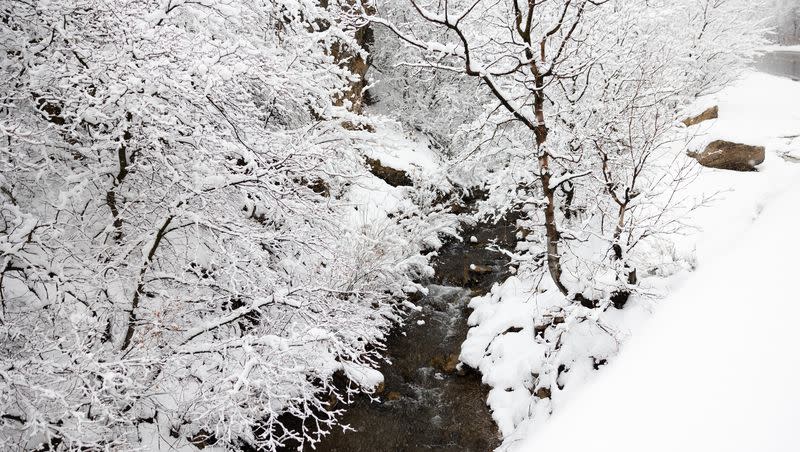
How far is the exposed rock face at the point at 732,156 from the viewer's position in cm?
730

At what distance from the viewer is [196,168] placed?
4.40m

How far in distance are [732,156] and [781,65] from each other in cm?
3778

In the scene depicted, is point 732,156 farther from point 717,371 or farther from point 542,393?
point 717,371

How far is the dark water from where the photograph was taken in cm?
2858

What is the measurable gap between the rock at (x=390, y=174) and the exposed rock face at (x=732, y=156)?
332 inches

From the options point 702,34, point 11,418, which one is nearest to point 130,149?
point 11,418

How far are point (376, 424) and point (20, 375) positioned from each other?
479 cm

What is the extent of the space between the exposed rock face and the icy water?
5.10m

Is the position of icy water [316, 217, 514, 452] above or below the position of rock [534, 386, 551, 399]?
below

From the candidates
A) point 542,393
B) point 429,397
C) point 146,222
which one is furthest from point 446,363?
point 146,222

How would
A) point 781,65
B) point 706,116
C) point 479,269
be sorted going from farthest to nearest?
1. point 781,65
2. point 479,269
3. point 706,116

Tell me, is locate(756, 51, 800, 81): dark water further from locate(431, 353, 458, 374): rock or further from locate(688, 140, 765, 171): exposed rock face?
locate(431, 353, 458, 374): rock

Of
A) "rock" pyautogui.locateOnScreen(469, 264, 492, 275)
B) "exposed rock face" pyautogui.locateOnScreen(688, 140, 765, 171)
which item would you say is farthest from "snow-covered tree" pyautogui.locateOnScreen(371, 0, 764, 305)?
"rock" pyautogui.locateOnScreen(469, 264, 492, 275)

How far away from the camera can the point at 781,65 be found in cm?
3366
